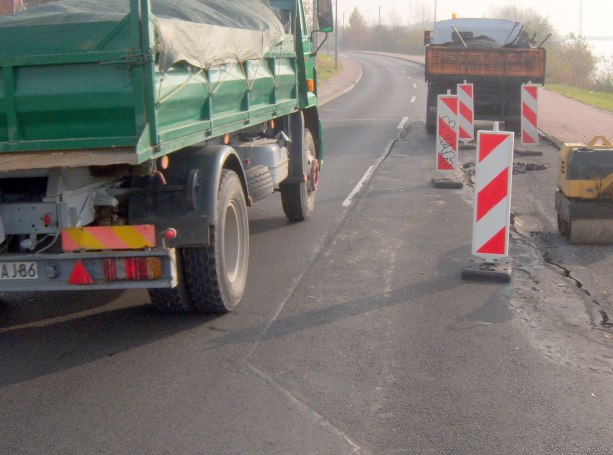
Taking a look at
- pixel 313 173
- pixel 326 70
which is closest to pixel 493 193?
pixel 313 173

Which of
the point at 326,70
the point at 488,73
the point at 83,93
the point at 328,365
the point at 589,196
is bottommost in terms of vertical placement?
the point at 328,365

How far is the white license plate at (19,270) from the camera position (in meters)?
5.29

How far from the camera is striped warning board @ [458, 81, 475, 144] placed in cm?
1419

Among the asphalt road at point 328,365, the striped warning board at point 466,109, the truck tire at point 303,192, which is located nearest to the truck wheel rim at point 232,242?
the asphalt road at point 328,365

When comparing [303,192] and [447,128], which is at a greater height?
[447,128]

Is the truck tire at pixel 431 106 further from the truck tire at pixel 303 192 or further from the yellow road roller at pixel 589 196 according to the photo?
the yellow road roller at pixel 589 196

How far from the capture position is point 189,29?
5.58 metres

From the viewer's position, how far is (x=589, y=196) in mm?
8578

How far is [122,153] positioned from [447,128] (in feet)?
29.5

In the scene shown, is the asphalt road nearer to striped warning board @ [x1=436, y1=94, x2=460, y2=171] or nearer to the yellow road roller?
the yellow road roller

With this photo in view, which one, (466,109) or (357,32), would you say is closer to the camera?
(466,109)

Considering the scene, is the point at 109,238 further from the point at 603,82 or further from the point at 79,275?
the point at 603,82

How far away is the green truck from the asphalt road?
1.66 ft

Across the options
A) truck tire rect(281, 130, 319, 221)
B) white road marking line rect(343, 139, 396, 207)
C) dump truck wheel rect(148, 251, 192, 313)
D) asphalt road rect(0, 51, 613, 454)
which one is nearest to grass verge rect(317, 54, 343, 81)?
white road marking line rect(343, 139, 396, 207)
